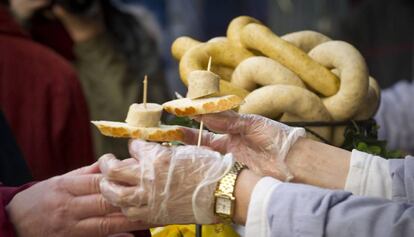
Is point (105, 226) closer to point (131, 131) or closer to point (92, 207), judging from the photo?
point (92, 207)

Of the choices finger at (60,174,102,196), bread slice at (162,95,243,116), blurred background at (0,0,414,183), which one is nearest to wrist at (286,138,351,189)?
bread slice at (162,95,243,116)

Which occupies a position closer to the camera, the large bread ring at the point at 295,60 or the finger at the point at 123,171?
the finger at the point at 123,171

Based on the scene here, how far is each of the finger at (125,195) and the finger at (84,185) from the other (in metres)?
0.10

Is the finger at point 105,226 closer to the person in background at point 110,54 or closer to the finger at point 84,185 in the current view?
the finger at point 84,185

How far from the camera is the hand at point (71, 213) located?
1.42 meters

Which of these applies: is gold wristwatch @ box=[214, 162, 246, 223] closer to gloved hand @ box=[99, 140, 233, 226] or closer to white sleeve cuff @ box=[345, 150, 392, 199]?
gloved hand @ box=[99, 140, 233, 226]

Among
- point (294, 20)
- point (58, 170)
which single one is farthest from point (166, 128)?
point (294, 20)

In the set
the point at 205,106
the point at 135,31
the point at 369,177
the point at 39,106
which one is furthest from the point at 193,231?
the point at 135,31

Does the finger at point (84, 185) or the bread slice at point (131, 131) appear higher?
the bread slice at point (131, 131)

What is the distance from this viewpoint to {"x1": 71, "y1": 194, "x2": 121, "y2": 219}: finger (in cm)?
142

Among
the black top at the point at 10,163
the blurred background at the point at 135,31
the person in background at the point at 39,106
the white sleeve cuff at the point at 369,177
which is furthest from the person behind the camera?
the blurred background at the point at 135,31

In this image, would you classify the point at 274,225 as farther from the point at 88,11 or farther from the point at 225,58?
the point at 88,11

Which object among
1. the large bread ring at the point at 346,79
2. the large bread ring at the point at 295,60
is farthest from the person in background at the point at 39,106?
the large bread ring at the point at 346,79

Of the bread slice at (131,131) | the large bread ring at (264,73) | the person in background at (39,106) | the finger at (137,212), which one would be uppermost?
the large bread ring at (264,73)
